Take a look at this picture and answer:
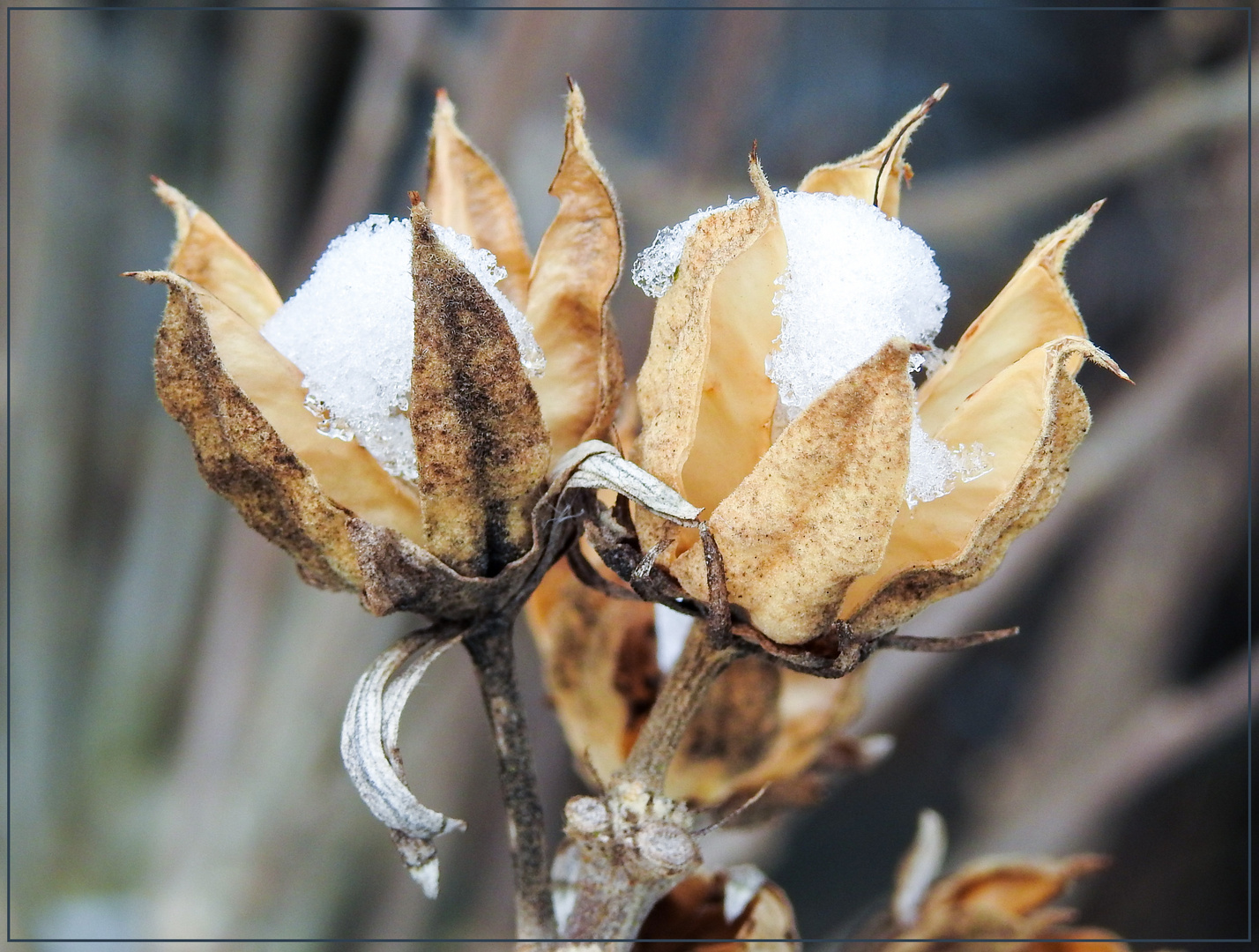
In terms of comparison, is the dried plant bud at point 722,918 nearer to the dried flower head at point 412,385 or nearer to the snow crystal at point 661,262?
the dried flower head at point 412,385

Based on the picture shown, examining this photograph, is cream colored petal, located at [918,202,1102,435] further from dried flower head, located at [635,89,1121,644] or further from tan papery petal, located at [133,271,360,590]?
tan papery petal, located at [133,271,360,590]

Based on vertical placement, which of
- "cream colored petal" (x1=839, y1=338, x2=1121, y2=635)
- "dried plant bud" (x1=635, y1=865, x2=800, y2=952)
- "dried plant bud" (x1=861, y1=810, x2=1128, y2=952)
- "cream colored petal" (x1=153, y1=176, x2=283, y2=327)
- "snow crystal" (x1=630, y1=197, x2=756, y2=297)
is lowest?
"dried plant bud" (x1=861, y1=810, x2=1128, y2=952)

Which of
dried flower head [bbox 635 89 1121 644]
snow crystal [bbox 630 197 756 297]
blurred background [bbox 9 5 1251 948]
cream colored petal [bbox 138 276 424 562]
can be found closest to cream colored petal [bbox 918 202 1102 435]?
dried flower head [bbox 635 89 1121 644]

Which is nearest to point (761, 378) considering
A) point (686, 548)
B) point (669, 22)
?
point (686, 548)

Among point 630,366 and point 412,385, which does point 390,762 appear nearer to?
point 412,385

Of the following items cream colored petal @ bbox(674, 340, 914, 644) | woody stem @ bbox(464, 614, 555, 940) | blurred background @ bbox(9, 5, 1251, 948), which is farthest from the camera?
blurred background @ bbox(9, 5, 1251, 948)

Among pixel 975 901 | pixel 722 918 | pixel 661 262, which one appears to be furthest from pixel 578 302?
pixel 975 901

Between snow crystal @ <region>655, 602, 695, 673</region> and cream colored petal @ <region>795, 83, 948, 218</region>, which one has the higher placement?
cream colored petal @ <region>795, 83, 948, 218</region>

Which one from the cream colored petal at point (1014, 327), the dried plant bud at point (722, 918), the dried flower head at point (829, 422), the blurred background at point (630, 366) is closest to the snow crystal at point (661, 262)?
the dried flower head at point (829, 422)
